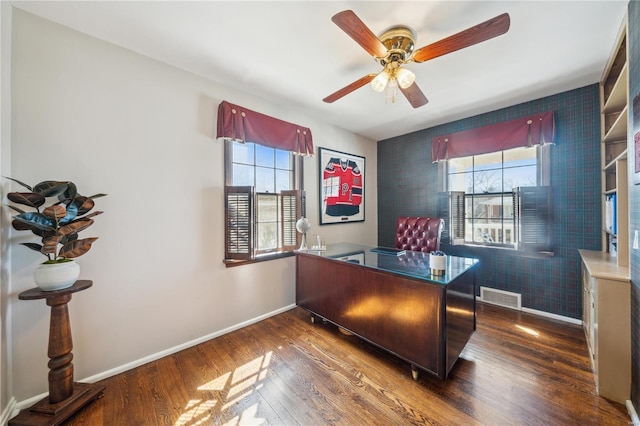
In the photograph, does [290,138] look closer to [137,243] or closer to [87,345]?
[137,243]

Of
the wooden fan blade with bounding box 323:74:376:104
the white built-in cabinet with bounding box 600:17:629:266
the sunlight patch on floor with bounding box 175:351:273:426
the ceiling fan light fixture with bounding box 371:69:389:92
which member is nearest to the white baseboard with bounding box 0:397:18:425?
the sunlight patch on floor with bounding box 175:351:273:426

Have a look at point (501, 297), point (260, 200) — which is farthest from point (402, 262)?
point (501, 297)

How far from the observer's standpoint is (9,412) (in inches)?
56.7

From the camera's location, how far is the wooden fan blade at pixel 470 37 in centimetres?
125

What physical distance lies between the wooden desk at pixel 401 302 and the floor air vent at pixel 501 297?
127 centimetres

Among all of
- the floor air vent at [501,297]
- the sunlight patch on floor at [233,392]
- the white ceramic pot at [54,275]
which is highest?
the white ceramic pot at [54,275]

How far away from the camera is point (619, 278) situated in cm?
153

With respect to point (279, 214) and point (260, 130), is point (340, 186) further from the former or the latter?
point (260, 130)

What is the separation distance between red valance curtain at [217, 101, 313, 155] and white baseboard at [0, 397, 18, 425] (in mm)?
2352

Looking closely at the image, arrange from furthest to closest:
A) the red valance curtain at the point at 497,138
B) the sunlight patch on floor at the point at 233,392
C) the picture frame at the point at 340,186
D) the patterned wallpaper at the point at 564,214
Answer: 1. the picture frame at the point at 340,186
2. the red valance curtain at the point at 497,138
3. the patterned wallpaper at the point at 564,214
4. the sunlight patch on floor at the point at 233,392

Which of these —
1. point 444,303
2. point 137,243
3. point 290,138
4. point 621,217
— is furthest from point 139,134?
point 621,217

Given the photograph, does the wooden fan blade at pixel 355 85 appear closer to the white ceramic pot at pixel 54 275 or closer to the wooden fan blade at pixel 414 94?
the wooden fan blade at pixel 414 94

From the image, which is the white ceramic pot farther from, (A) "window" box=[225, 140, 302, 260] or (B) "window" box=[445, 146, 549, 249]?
(B) "window" box=[445, 146, 549, 249]

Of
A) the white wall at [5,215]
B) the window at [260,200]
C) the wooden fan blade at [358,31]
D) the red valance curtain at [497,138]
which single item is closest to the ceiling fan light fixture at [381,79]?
the wooden fan blade at [358,31]
